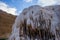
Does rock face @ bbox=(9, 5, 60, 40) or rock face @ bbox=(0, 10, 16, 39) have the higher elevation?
rock face @ bbox=(0, 10, 16, 39)

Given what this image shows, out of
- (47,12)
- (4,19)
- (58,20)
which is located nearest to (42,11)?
(47,12)

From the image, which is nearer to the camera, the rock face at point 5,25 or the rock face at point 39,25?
the rock face at point 39,25

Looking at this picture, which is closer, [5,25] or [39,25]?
[39,25]

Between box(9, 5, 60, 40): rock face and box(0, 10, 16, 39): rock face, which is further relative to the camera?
box(0, 10, 16, 39): rock face

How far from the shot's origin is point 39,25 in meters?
5.08

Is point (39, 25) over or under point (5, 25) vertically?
under

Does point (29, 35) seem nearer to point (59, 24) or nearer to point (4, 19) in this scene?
point (59, 24)

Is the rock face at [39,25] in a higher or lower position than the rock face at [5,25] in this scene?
lower

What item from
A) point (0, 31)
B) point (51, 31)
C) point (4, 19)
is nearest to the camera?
point (51, 31)

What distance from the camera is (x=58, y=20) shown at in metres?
5.18

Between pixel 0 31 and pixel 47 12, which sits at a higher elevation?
pixel 0 31

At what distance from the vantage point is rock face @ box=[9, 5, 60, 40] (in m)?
5.07

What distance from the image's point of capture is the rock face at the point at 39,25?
5.07 m

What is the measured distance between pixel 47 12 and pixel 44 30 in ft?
1.87
